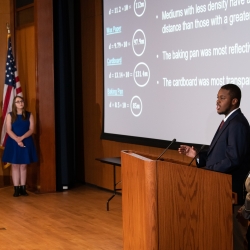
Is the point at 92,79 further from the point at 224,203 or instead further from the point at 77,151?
the point at 224,203

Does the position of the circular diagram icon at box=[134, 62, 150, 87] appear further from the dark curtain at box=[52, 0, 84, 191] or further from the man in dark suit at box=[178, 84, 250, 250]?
the man in dark suit at box=[178, 84, 250, 250]

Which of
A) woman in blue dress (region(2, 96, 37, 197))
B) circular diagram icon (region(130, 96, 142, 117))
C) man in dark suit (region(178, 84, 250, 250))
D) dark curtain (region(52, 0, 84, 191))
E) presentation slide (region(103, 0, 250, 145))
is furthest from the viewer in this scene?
dark curtain (region(52, 0, 84, 191))

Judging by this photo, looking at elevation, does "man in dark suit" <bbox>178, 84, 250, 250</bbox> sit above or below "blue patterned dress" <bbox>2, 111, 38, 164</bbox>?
above

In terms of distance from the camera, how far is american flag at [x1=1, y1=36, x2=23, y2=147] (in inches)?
352

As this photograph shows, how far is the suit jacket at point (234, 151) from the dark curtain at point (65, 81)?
15.3 feet

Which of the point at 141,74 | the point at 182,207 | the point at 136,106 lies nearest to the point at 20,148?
the point at 136,106

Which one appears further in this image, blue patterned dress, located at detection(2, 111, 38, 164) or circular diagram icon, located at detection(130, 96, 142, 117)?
blue patterned dress, located at detection(2, 111, 38, 164)

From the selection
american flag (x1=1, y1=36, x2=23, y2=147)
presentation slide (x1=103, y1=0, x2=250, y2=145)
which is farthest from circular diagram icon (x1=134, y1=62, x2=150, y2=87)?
american flag (x1=1, y1=36, x2=23, y2=147)

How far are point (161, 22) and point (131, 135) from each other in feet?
4.93

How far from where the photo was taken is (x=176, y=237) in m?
3.42

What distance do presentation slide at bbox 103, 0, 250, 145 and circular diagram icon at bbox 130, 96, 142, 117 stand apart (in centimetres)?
1

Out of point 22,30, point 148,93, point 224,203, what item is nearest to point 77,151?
point 22,30

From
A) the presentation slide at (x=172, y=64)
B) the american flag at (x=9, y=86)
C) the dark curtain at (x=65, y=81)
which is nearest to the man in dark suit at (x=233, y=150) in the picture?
the presentation slide at (x=172, y=64)

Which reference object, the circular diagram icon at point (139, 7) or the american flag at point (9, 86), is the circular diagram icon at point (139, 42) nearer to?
the circular diagram icon at point (139, 7)
